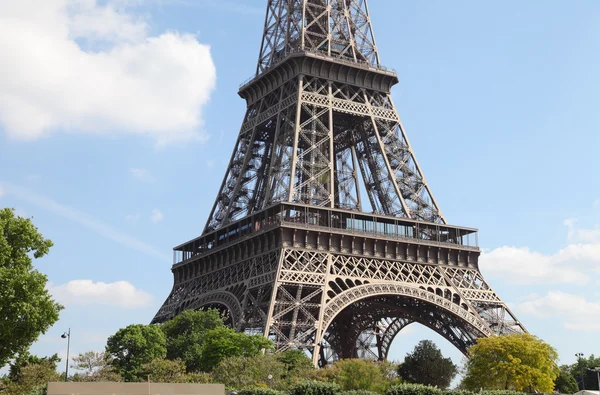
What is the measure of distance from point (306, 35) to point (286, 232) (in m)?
22.9

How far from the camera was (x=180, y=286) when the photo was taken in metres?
73.4

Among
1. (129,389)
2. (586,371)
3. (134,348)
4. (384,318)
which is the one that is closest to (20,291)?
(129,389)

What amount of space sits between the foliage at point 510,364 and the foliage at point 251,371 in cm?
1621

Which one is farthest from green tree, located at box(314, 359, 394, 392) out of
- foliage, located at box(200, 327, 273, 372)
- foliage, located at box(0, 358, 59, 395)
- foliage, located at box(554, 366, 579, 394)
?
foliage, located at box(554, 366, 579, 394)

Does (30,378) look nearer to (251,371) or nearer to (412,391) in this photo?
(251,371)

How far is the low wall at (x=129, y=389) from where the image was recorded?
A: 20.7 metres

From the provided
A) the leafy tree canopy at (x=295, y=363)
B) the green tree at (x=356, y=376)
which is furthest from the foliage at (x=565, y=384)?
the leafy tree canopy at (x=295, y=363)

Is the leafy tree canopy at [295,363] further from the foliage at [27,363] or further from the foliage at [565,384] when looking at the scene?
the foliage at [565,384]

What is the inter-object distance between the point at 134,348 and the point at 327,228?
56.3 ft

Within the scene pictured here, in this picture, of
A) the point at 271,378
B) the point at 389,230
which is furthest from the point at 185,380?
the point at 389,230

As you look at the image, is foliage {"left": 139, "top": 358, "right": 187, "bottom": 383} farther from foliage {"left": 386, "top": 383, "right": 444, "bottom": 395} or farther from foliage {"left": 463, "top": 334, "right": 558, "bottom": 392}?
foliage {"left": 463, "top": 334, "right": 558, "bottom": 392}

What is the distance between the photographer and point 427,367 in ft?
206

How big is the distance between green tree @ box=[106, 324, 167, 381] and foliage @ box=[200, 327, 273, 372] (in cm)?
381

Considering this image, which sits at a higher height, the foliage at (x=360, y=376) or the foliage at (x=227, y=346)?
the foliage at (x=227, y=346)
